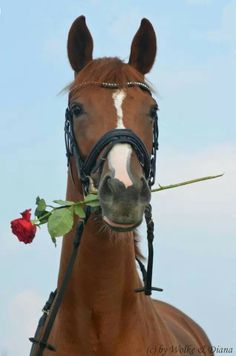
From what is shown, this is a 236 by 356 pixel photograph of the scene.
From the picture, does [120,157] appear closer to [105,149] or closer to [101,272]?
[105,149]

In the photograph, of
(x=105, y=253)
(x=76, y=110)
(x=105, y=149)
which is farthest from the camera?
(x=76, y=110)

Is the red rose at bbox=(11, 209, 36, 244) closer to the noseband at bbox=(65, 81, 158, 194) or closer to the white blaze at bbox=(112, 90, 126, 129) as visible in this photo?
the noseband at bbox=(65, 81, 158, 194)

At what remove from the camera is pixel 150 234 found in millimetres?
5332

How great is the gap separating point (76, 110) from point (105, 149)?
0.67 m

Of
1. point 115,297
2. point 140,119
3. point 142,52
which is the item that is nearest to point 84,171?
point 140,119

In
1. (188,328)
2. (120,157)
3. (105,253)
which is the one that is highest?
(120,157)

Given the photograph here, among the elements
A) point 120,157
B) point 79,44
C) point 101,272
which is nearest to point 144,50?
point 79,44

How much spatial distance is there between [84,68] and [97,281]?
180 cm

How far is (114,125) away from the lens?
16.4 feet

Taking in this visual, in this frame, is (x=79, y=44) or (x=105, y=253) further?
(x=79, y=44)

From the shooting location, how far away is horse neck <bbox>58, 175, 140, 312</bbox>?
204 inches

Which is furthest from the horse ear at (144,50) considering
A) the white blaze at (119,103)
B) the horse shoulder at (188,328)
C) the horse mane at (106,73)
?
the horse shoulder at (188,328)

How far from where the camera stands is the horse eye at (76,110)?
17.5 feet

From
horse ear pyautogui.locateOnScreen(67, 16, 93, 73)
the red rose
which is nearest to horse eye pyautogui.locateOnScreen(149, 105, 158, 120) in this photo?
horse ear pyautogui.locateOnScreen(67, 16, 93, 73)
